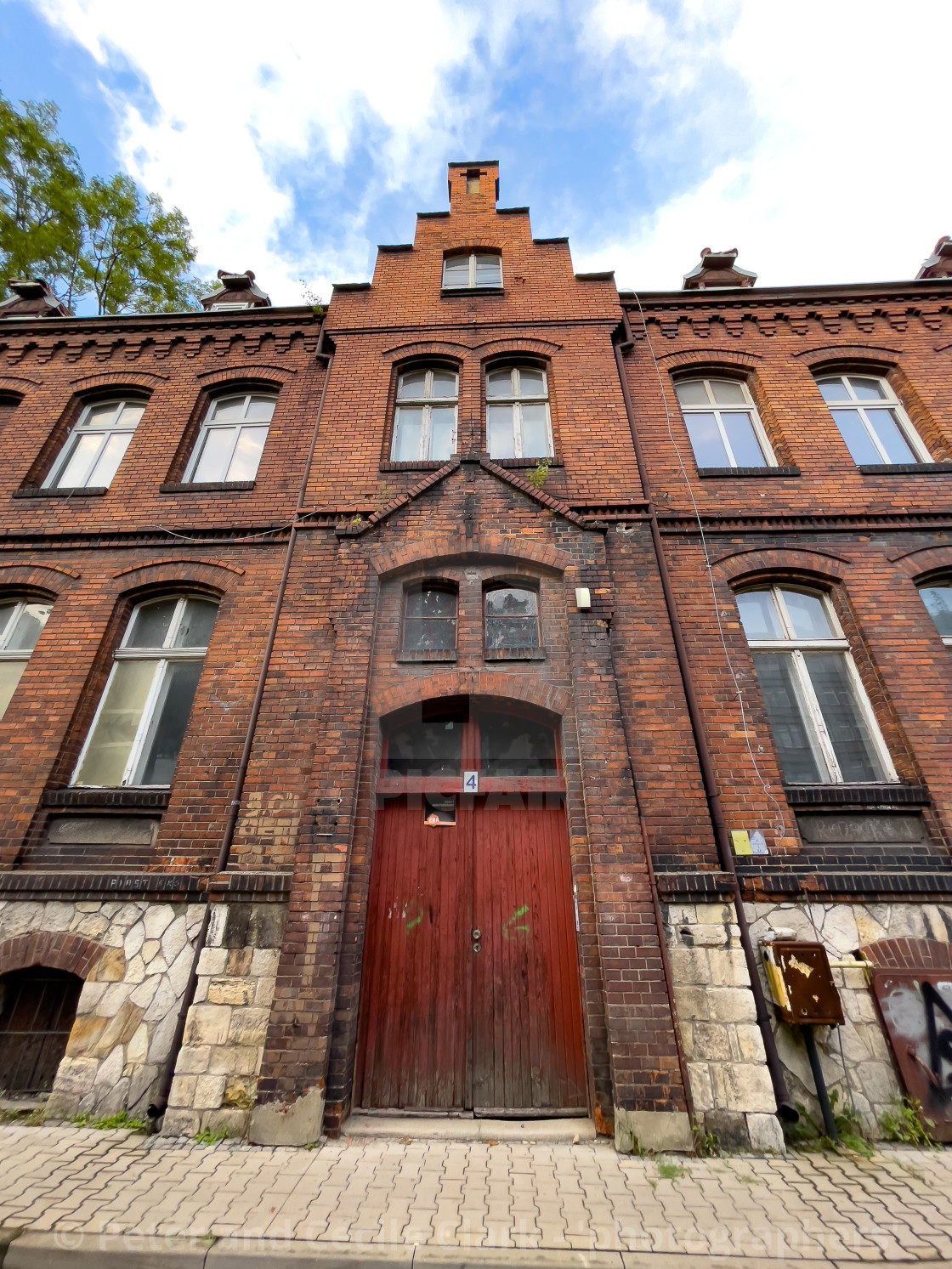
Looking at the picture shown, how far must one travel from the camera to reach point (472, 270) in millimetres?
9016

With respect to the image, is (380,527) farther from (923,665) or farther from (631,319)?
(923,665)

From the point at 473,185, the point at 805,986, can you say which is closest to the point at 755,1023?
the point at 805,986

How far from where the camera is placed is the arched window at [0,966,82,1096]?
15.0 ft

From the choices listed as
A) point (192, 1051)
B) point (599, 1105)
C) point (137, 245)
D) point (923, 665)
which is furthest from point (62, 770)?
point (137, 245)

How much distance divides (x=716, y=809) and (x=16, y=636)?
7.88m

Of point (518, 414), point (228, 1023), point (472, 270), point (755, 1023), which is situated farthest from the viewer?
point (472, 270)

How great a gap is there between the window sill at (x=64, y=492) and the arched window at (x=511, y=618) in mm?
5341

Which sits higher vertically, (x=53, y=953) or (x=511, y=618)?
(x=511, y=618)

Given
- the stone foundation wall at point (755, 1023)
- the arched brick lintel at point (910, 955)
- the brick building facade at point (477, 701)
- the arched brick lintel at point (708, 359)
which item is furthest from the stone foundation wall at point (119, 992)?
the arched brick lintel at point (708, 359)

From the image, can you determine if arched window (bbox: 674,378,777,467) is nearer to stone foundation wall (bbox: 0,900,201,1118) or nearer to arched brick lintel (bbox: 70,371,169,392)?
arched brick lintel (bbox: 70,371,169,392)

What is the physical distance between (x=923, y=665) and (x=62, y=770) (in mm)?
8818

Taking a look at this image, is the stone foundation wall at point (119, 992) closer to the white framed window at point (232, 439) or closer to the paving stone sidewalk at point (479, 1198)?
the paving stone sidewalk at point (479, 1198)

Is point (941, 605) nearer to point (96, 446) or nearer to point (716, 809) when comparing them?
point (716, 809)

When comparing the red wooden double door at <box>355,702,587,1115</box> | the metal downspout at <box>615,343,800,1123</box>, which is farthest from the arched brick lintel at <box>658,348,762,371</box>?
the red wooden double door at <box>355,702,587,1115</box>
